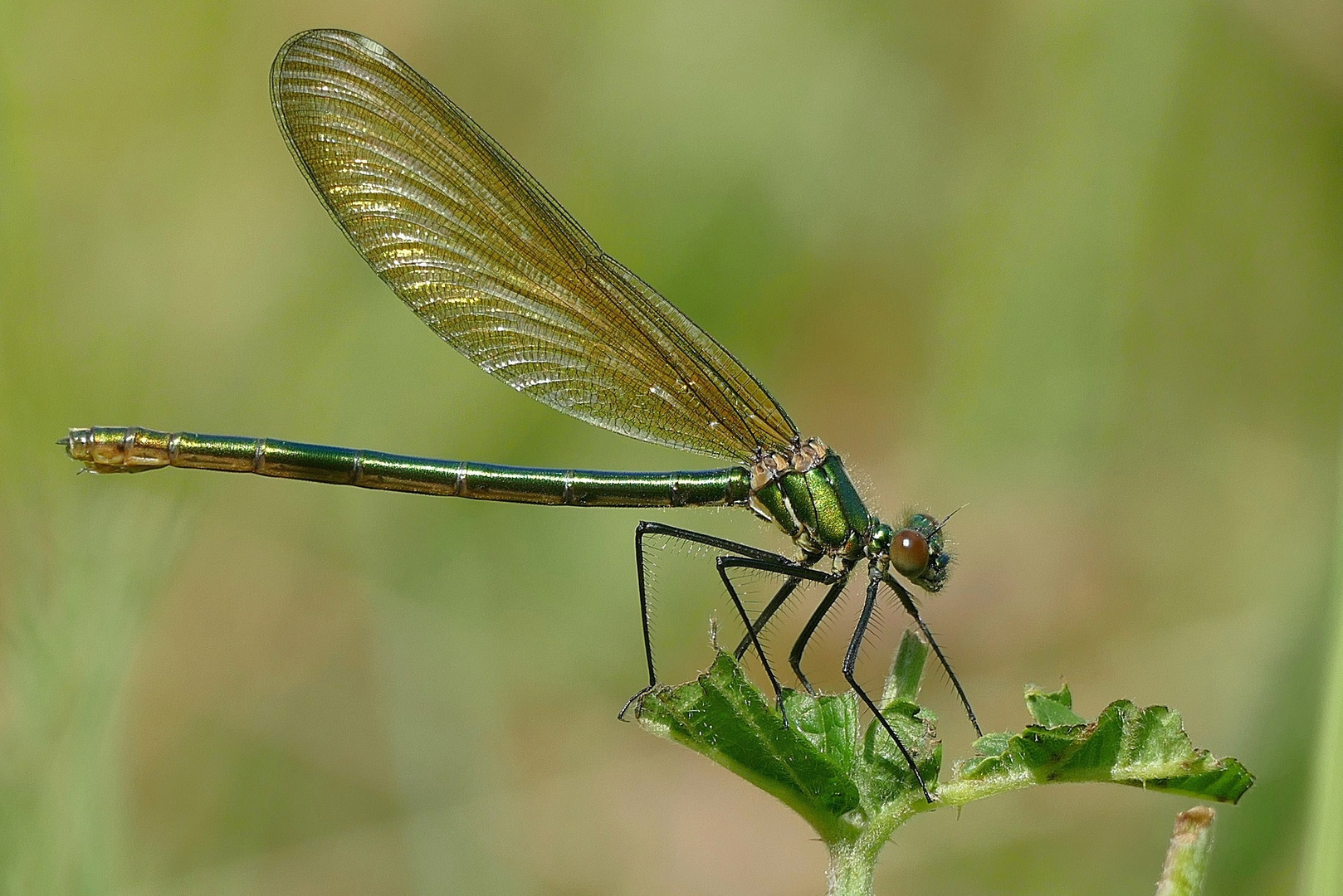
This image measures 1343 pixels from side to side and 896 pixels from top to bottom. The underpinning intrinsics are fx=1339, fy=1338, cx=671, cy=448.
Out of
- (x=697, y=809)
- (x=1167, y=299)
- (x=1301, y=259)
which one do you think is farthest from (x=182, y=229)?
(x=1301, y=259)

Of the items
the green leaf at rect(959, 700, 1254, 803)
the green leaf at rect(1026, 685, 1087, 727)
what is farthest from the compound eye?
the green leaf at rect(959, 700, 1254, 803)

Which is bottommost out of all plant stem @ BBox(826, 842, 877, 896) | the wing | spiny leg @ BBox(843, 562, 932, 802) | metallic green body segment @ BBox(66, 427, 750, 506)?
plant stem @ BBox(826, 842, 877, 896)

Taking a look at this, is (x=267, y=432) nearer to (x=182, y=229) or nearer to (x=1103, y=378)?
(x=182, y=229)

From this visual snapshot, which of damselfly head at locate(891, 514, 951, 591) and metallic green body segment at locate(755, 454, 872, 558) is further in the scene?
metallic green body segment at locate(755, 454, 872, 558)

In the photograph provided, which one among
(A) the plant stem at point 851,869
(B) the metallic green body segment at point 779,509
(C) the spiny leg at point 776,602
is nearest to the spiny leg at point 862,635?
(C) the spiny leg at point 776,602

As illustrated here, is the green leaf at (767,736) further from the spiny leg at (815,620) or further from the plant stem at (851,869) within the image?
the spiny leg at (815,620)

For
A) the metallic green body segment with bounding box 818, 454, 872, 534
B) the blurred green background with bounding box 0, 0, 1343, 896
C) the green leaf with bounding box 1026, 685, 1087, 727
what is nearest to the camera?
the green leaf with bounding box 1026, 685, 1087, 727

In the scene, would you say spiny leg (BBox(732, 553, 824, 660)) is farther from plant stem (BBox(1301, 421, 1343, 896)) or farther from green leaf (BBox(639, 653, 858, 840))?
plant stem (BBox(1301, 421, 1343, 896))
